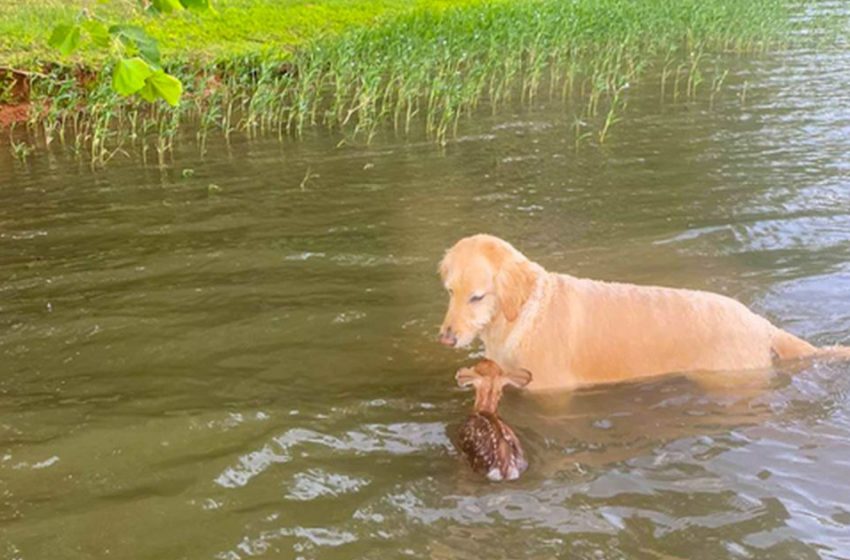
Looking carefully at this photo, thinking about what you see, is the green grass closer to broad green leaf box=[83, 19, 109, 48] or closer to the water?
the water

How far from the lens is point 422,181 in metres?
12.6

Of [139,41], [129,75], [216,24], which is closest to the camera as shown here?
[129,75]

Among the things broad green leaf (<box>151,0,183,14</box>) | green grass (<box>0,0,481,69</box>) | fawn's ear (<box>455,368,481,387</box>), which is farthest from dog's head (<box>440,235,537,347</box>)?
green grass (<box>0,0,481,69</box>)

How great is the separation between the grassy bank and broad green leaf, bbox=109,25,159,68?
36.2ft

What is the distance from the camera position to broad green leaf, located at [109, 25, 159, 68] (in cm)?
345

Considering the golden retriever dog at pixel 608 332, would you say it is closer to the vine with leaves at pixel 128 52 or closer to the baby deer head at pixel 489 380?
the baby deer head at pixel 489 380

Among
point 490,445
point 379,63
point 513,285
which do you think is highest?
point 379,63

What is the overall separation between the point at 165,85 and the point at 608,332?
379cm

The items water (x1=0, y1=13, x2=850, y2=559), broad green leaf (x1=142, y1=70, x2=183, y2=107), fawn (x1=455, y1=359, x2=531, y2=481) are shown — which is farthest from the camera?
fawn (x1=455, y1=359, x2=531, y2=481)

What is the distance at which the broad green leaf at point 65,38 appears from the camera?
3543 mm

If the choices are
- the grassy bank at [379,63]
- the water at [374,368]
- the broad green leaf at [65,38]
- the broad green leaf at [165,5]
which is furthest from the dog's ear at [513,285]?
the grassy bank at [379,63]

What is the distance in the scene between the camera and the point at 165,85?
333cm

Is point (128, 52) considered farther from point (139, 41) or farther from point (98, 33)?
point (98, 33)

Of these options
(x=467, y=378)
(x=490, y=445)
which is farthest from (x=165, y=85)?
(x=467, y=378)
